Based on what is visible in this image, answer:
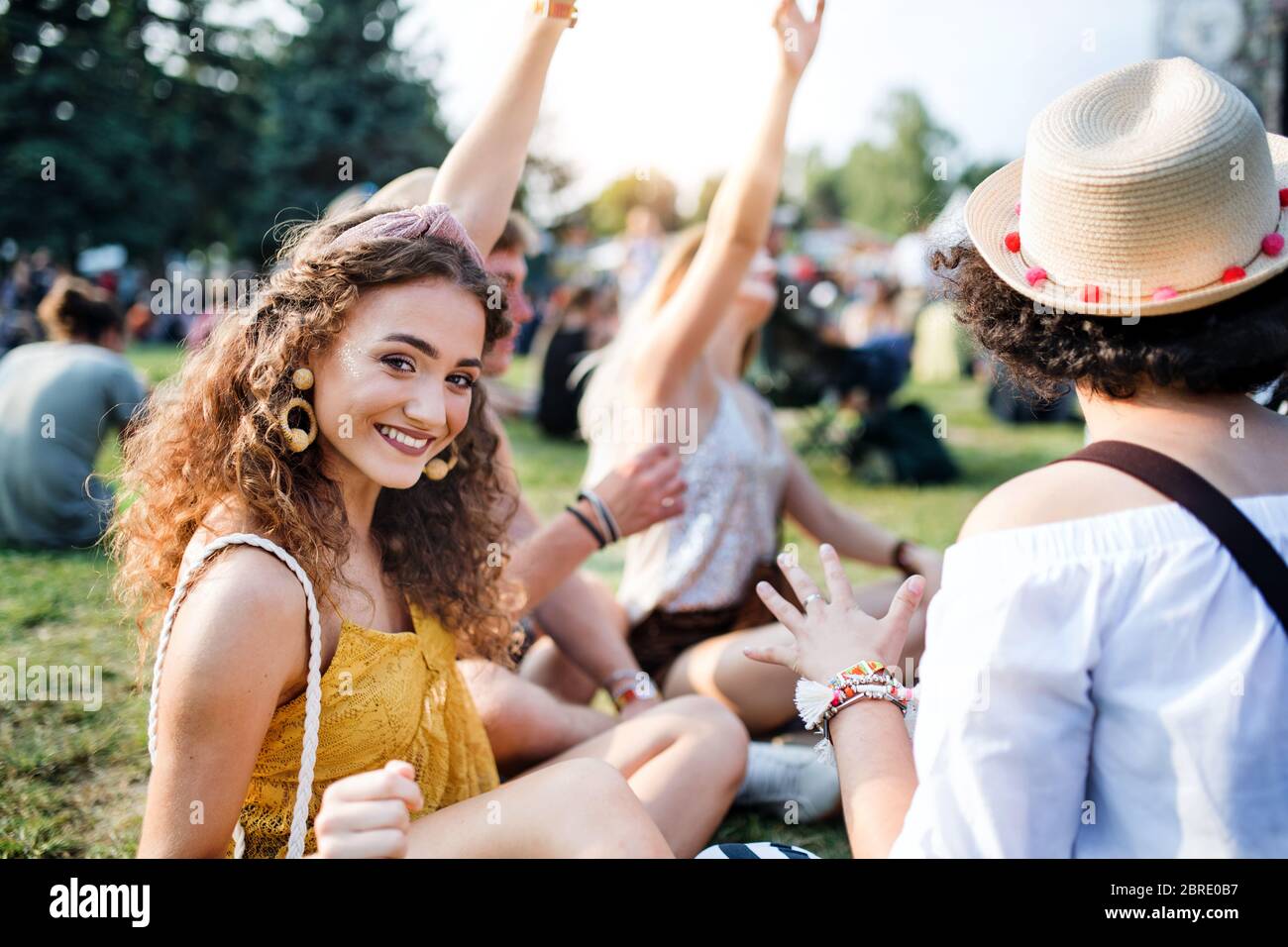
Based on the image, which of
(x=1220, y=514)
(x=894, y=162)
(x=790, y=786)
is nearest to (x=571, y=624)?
(x=790, y=786)

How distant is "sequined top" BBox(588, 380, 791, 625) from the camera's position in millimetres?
3619

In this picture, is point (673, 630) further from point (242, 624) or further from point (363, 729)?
point (242, 624)

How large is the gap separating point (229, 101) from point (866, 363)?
1747cm

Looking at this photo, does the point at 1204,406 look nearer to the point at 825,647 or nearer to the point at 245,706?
the point at 825,647

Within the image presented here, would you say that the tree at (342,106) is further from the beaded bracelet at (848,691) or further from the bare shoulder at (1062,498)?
the bare shoulder at (1062,498)

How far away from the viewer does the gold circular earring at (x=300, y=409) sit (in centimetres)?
196

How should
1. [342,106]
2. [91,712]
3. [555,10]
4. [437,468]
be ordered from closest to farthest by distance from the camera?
1. [437,468]
2. [555,10]
3. [91,712]
4. [342,106]

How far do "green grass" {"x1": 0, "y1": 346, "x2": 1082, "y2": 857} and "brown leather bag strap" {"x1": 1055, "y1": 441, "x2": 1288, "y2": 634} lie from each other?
70.2 inches

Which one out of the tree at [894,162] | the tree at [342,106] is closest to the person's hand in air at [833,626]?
the tree at [342,106]

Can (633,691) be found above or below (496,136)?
below

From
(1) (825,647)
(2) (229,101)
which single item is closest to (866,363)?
(1) (825,647)

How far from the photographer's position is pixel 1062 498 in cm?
140

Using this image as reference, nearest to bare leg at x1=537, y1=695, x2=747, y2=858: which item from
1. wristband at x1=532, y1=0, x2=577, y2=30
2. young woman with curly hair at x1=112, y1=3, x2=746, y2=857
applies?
young woman with curly hair at x1=112, y1=3, x2=746, y2=857

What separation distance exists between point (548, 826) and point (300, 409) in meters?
0.88
